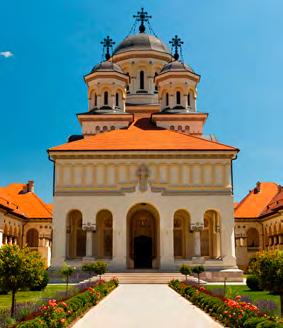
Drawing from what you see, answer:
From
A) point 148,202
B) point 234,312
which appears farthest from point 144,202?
point 234,312

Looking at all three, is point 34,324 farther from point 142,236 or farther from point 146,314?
point 142,236

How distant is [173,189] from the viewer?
39875 millimetres

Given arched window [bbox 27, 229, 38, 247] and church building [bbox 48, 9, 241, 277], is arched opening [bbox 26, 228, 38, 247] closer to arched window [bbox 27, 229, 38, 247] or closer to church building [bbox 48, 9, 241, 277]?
arched window [bbox 27, 229, 38, 247]

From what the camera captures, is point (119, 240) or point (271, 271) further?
→ point (119, 240)

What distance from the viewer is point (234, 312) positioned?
13.2 metres

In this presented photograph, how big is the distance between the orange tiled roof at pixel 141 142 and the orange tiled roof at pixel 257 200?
12.0 meters

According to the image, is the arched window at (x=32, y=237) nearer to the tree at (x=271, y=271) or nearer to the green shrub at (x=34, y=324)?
the tree at (x=271, y=271)

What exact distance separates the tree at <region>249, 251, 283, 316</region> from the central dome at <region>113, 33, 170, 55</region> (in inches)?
1699

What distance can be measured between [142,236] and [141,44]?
973 inches

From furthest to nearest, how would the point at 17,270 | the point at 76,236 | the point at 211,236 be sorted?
the point at 211,236 < the point at 76,236 < the point at 17,270

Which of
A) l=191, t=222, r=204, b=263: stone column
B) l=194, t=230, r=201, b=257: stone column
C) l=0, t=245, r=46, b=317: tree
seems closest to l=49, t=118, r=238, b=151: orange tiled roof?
l=191, t=222, r=204, b=263: stone column

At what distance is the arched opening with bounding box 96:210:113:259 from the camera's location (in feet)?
137

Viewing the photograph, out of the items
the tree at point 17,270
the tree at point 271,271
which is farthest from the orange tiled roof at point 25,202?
the tree at point 271,271

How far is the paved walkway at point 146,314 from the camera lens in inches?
564
